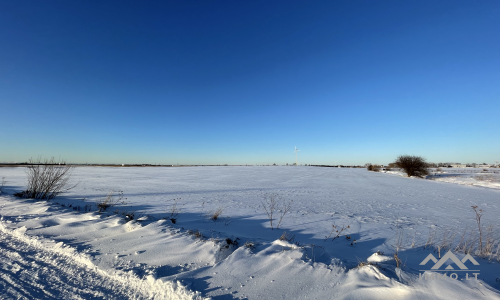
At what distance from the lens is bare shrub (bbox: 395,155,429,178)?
2944 centimetres

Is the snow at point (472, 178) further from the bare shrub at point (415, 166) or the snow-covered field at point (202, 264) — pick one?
the snow-covered field at point (202, 264)

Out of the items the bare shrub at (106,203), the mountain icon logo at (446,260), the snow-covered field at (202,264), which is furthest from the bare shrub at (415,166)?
the bare shrub at (106,203)

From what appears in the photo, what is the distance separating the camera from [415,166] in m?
29.7

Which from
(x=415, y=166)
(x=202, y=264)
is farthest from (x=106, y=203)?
(x=415, y=166)

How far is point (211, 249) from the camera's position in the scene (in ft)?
10.9

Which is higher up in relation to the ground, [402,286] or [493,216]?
[402,286]

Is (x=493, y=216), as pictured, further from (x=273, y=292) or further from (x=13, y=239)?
(x=13, y=239)

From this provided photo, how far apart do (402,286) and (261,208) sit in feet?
20.1

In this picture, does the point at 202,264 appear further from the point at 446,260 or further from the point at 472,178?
the point at 472,178

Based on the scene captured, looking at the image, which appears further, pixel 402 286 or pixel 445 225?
pixel 445 225

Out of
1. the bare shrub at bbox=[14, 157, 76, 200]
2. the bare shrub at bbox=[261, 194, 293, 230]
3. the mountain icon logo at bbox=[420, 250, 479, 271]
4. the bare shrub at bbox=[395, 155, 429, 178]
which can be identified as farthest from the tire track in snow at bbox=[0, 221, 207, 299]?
the bare shrub at bbox=[395, 155, 429, 178]

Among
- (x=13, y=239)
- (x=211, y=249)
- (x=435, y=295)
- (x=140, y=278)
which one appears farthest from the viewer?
(x=13, y=239)

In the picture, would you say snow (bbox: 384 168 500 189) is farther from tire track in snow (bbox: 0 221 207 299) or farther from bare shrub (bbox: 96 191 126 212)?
bare shrub (bbox: 96 191 126 212)

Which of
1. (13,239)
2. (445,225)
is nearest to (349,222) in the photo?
(445,225)
